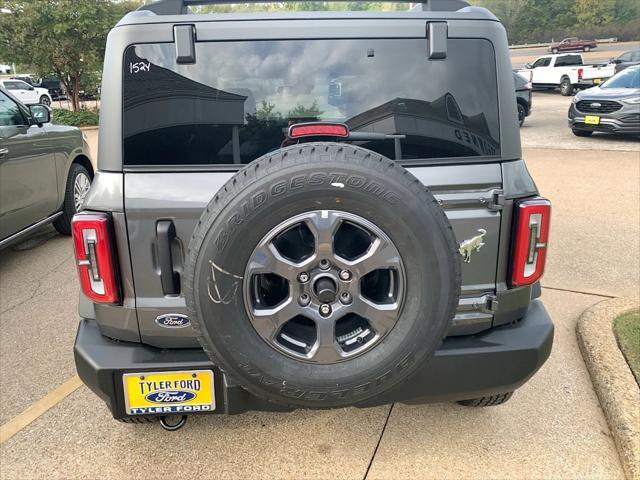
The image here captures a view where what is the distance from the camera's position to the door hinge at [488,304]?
2.13m

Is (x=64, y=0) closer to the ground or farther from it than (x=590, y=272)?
farther from it

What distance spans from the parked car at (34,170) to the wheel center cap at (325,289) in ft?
12.5

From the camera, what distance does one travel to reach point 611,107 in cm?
1132

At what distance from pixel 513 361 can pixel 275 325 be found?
101cm

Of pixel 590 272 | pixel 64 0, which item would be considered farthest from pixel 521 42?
pixel 590 272

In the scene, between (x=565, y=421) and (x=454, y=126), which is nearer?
(x=454, y=126)

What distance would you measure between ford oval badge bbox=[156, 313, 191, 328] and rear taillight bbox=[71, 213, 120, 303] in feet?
0.60

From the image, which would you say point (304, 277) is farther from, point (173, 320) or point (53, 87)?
point (53, 87)

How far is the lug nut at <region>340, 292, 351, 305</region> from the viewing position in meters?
1.76

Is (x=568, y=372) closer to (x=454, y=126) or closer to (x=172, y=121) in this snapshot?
(x=454, y=126)

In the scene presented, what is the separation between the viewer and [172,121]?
198 centimetres

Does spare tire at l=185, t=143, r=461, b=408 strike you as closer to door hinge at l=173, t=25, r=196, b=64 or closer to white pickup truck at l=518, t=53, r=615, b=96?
door hinge at l=173, t=25, r=196, b=64

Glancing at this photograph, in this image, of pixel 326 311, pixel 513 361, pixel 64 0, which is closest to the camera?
pixel 326 311

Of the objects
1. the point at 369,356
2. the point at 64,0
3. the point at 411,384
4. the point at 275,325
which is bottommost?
the point at 411,384
